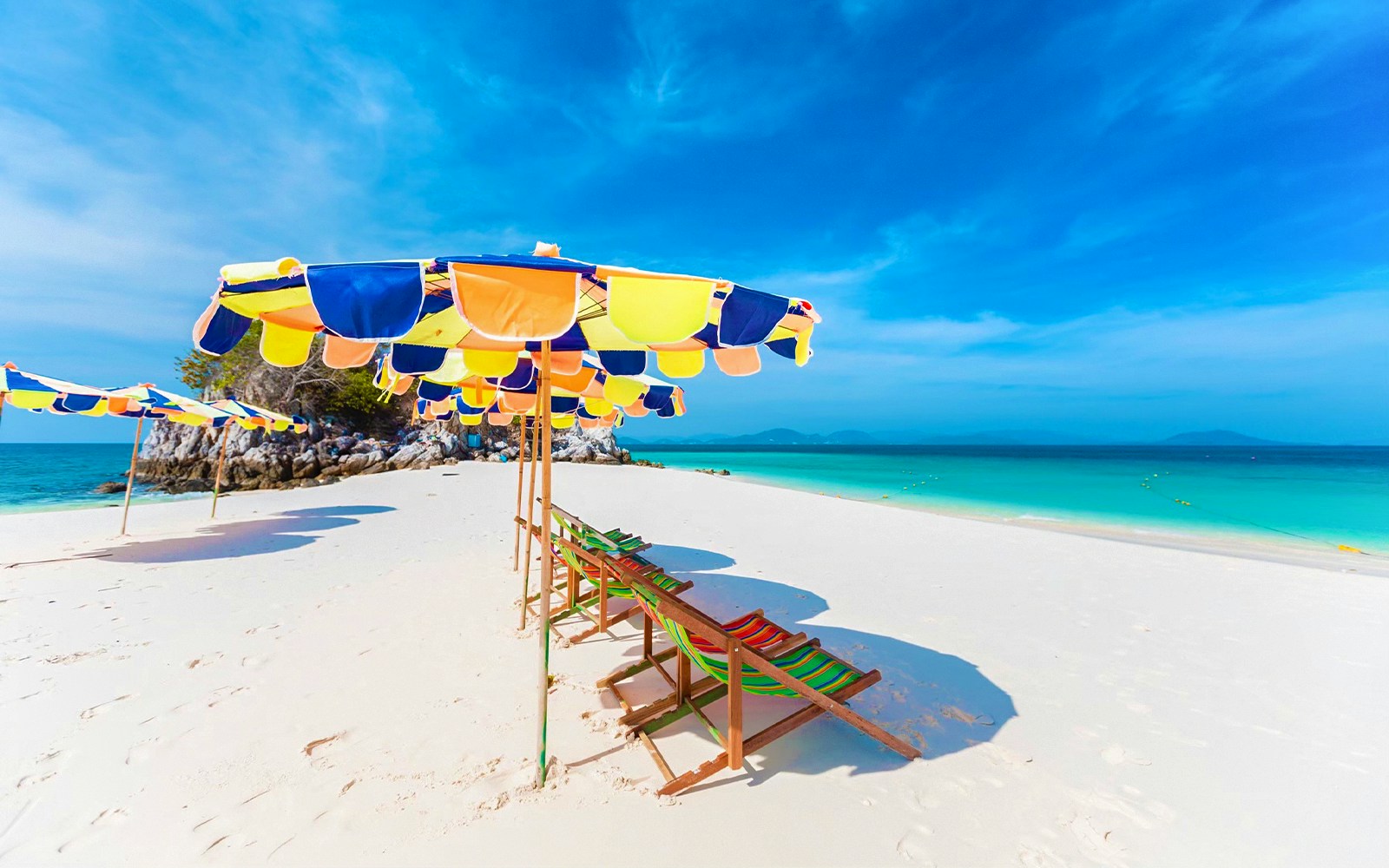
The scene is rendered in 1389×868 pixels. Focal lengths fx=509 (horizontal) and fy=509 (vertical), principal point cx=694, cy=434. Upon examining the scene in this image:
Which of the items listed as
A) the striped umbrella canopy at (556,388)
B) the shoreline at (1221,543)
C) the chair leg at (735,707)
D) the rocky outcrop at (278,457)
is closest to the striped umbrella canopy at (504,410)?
the striped umbrella canopy at (556,388)

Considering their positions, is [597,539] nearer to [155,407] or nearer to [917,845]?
[917,845]

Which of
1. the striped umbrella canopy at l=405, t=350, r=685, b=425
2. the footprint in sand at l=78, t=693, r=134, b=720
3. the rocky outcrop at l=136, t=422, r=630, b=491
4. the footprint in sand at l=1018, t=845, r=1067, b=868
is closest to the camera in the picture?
the footprint in sand at l=1018, t=845, r=1067, b=868

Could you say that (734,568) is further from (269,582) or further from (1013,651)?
(269,582)

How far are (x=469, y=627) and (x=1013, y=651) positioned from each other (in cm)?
450

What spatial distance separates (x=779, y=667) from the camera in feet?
9.19

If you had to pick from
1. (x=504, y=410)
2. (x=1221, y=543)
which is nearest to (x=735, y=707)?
(x=504, y=410)

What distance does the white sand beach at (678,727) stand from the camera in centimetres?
214

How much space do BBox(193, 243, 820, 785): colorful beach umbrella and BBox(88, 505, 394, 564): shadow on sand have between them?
5.99m

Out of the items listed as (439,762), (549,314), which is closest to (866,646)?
(439,762)

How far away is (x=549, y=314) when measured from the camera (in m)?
1.97

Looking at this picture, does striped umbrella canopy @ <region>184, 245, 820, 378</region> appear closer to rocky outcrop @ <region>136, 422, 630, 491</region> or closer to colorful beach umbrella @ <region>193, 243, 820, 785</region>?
colorful beach umbrella @ <region>193, 243, 820, 785</region>

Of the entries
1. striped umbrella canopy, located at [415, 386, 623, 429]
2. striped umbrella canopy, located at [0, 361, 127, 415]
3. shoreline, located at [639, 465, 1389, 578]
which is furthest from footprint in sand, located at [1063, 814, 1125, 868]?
striped umbrella canopy, located at [0, 361, 127, 415]

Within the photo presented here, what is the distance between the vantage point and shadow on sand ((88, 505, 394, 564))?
6719 millimetres

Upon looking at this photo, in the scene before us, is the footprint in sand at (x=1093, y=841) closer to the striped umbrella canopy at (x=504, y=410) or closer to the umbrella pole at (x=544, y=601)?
the umbrella pole at (x=544, y=601)
